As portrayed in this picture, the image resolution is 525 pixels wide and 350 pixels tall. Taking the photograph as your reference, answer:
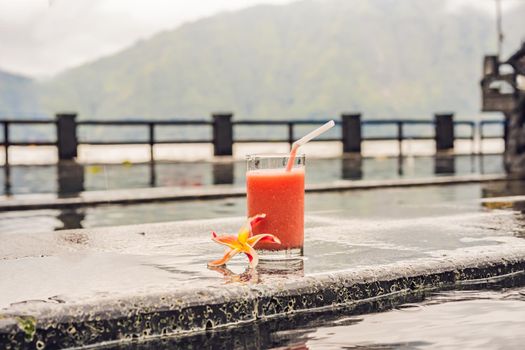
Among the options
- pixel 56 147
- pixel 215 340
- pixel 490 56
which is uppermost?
pixel 490 56

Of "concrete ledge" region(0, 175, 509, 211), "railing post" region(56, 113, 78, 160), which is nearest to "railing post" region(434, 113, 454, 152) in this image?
"railing post" region(56, 113, 78, 160)

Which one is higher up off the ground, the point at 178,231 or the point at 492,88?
the point at 492,88

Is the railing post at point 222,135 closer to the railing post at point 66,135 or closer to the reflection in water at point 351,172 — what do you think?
the railing post at point 66,135

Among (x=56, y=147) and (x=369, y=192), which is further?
(x=56, y=147)

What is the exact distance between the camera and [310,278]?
175 inches

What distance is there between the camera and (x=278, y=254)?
189 inches

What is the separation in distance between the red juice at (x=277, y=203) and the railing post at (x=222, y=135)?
23.1 meters

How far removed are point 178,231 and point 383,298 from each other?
2496mm

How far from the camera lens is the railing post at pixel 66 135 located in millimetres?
25891

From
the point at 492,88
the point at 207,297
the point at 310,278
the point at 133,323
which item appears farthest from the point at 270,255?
the point at 492,88

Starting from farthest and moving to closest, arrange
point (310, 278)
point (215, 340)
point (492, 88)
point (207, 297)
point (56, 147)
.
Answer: point (56, 147) < point (492, 88) < point (310, 278) < point (207, 297) < point (215, 340)

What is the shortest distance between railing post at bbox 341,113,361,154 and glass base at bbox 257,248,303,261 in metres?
24.9

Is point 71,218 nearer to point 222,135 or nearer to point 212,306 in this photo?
point 212,306

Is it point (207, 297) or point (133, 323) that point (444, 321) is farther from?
point (133, 323)
